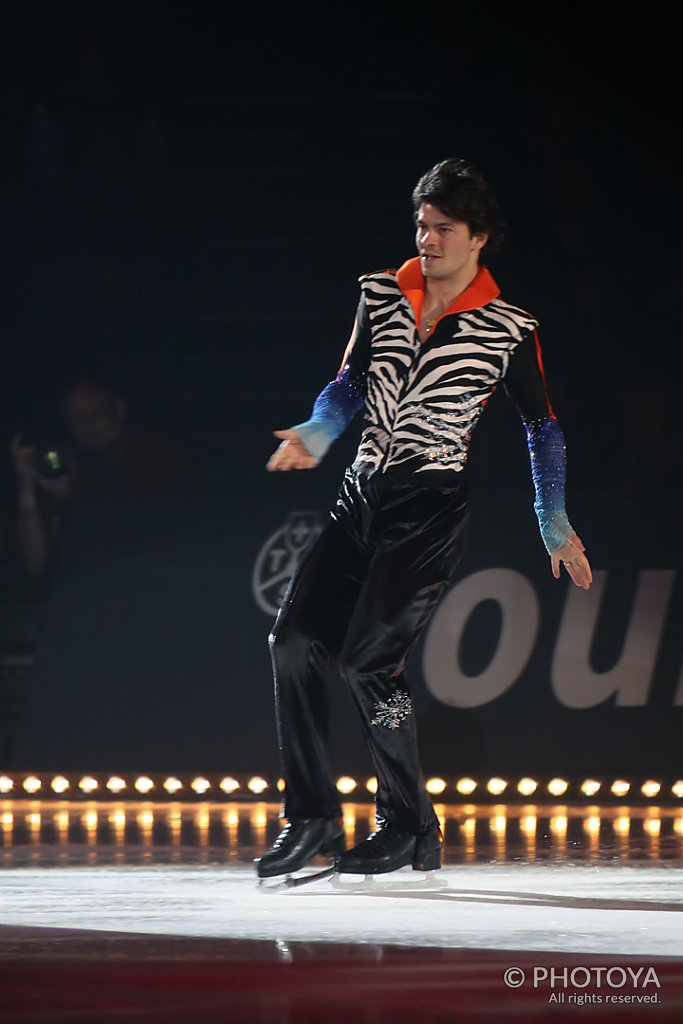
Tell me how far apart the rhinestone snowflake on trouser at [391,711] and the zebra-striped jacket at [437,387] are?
1.62ft

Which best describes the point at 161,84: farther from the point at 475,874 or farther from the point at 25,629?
the point at 475,874

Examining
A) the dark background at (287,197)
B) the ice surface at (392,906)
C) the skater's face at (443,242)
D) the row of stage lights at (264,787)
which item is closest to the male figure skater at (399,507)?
the skater's face at (443,242)

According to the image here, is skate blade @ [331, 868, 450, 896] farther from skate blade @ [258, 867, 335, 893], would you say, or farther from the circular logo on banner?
the circular logo on banner

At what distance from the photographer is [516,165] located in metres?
5.56

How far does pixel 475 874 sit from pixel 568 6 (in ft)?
10.5

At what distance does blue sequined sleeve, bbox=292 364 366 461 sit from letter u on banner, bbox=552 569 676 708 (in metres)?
1.73

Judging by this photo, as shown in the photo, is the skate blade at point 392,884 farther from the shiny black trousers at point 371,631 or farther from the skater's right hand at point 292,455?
the skater's right hand at point 292,455

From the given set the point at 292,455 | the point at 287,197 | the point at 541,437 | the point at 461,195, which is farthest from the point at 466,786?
the point at 461,195

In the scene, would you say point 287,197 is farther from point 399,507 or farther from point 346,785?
point 399,507

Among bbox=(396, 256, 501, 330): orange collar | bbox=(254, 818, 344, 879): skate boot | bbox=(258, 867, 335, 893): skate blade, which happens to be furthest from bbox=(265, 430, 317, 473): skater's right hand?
bbox=(258, 867, 335, 893): skate blade

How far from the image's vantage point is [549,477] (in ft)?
12.1

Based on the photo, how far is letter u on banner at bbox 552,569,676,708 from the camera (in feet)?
17.1

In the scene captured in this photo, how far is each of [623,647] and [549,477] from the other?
1687mm

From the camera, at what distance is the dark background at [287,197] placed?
18.0 ft
